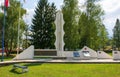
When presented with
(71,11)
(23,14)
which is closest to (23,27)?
(23,14)

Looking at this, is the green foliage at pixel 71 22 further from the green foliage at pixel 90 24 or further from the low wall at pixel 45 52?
the low wall at pixel 45 52

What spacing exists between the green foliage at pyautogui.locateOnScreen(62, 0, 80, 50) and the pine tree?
5.74m

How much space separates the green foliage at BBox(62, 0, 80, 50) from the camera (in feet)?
145

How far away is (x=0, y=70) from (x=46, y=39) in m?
33.8

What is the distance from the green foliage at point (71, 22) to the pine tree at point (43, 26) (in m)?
5.74

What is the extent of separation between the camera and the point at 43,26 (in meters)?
51.9

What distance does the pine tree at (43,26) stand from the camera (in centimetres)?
5041

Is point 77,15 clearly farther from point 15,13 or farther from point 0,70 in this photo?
point 0,70

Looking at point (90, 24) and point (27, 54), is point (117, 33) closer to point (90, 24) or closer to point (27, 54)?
point (90, 24)

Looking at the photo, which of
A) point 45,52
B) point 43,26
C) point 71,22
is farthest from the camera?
point 43,26

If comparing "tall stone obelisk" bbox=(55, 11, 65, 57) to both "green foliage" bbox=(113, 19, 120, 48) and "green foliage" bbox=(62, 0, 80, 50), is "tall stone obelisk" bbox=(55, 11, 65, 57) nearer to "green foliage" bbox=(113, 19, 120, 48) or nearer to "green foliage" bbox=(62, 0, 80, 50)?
"green foliage" bbox=(62, 0, 80, 50)

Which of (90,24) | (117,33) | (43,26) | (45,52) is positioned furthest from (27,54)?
(117,33)

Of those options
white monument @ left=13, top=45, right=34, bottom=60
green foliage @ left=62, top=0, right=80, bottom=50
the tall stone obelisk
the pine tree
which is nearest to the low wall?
the tall stone obelisk

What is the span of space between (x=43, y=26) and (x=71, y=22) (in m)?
9.12
